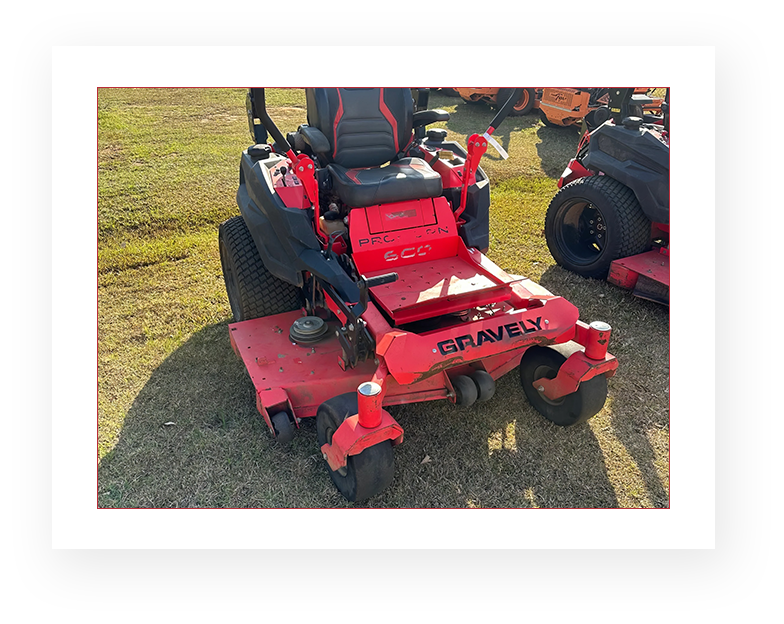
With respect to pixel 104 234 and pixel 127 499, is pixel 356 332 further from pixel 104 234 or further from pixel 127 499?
pixel 104 234

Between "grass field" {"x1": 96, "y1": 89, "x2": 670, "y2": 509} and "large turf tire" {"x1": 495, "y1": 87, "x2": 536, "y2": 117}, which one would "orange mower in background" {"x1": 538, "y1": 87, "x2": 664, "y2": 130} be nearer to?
"large turf tire" {"x1": 495, "y1": 87, "x2": 536, "y2": 117}

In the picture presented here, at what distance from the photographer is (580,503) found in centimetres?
356

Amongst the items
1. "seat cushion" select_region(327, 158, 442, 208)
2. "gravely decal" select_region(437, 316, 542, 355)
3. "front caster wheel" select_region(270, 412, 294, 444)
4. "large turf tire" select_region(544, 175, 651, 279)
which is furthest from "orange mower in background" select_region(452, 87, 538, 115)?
"front caster wheel" select_region(270, 412, 294, 444)

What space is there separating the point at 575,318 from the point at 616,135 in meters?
2.82

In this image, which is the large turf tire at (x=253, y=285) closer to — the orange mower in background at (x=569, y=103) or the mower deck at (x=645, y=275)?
the mower deck at (x=645, y=275)

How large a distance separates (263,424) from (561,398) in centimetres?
203

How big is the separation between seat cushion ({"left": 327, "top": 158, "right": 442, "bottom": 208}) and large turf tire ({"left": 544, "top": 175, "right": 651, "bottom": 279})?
2.22 m

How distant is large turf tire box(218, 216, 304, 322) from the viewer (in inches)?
183

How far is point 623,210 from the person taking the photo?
5578 millimetres

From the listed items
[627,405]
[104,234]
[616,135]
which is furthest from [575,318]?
[104,234]

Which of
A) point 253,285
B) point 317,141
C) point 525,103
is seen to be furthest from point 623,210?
point 525,103

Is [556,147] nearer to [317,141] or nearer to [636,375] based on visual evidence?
[636,375]

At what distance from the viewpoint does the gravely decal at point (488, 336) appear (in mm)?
3479

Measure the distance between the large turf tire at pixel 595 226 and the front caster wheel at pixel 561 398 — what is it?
211 centimetres
